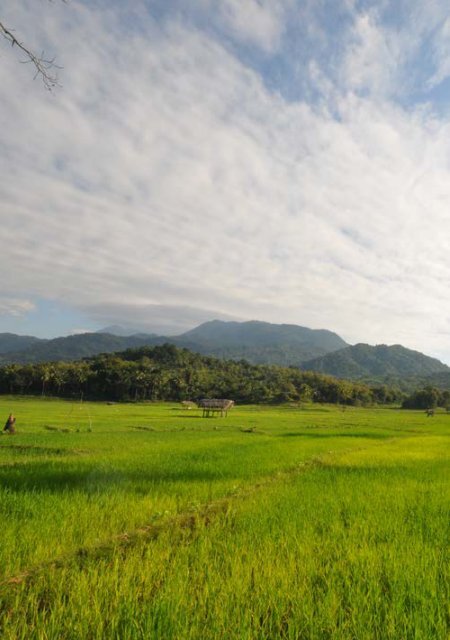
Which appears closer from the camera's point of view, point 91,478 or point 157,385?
point 91,478

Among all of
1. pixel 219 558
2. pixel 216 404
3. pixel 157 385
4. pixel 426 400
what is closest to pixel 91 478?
pixel 219 558

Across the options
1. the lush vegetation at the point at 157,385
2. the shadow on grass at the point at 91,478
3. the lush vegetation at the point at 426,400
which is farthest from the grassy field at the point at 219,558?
the lush vegetation at the point at 426,400

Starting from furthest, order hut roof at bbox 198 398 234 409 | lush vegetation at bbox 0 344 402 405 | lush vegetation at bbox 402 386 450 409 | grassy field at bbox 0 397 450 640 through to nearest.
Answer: lush vegetation at bbox 402 386 450 409, lush vegetation at bbox 0 344 402 405, hut roof at bbox 198 398 234 409, grassy field at bbox 0 397 450 640

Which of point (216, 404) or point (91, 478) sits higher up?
point (91, 478)

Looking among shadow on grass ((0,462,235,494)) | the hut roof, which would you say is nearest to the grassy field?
shadow on grass ((0,462,235,494))

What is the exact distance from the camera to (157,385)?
9581 cm

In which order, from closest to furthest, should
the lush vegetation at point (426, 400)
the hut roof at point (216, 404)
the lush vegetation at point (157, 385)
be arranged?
the hut roof at point (216, 404) → the lush vegetation at point (157, 385) → the lush vegetation at point (426, 400)

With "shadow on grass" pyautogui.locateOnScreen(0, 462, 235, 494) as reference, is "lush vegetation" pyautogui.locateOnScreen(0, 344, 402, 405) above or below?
below

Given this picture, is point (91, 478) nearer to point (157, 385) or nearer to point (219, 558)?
point (219, 558)

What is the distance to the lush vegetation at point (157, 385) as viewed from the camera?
291 feet

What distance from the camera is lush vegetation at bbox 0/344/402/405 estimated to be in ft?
291

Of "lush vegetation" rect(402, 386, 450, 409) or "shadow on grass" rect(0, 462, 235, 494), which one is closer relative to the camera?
"shadow on grass" rect(0, 462, 235, 494)

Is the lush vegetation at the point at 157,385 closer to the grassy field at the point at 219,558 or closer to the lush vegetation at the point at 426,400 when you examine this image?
the lush vegetation at the point at 426,400

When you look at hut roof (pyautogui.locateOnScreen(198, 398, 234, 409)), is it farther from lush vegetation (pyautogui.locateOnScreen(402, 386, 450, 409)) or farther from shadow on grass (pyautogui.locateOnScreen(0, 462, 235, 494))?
lush vegetation (pyautogui.locateOnScreen(402, 386, 450, 409))
